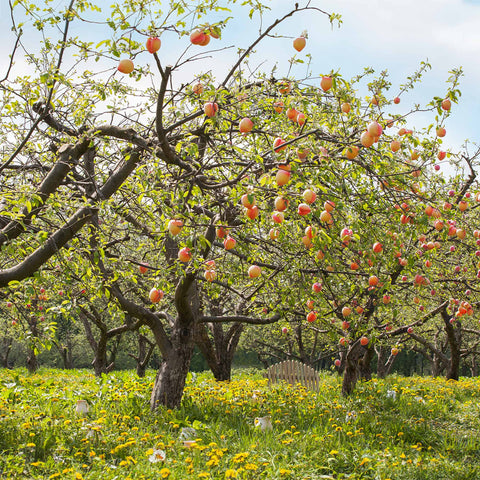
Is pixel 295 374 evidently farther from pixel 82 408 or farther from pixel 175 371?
pixel 82 408

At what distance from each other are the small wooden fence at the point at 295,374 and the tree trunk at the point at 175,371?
4.78m

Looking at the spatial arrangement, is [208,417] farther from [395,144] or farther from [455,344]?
[455,344]

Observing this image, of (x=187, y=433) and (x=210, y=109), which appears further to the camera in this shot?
(x=187, y=433)

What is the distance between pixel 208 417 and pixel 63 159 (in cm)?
417

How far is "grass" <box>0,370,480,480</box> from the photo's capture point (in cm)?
447

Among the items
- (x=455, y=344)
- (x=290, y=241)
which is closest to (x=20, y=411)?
(x=290, y=241)

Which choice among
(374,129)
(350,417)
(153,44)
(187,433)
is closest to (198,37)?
(153,44)

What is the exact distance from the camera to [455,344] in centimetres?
1361

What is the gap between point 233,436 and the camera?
572 centimetres

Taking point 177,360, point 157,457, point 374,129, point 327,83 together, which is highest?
point 327,83

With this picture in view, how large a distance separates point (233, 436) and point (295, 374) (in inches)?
238

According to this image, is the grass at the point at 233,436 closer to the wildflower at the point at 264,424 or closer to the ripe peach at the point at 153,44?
the wildflower at the point at 264,424

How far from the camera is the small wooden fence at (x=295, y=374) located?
1128 cm

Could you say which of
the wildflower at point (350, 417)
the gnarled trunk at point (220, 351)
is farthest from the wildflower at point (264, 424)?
the gnarled trunk at point (220, 351)
